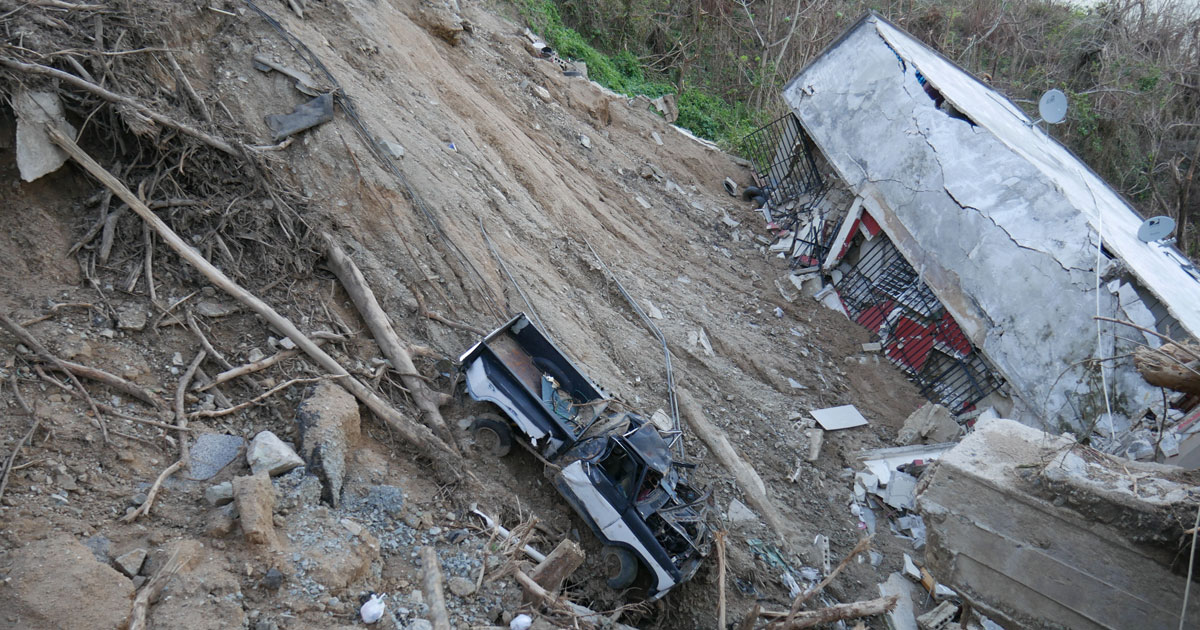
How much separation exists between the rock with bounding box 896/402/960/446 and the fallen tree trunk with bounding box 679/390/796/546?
2.37 metres

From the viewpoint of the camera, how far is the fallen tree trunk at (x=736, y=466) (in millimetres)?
7611

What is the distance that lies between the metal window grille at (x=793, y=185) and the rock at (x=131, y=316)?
979cm

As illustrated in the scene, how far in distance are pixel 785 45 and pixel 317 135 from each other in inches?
499

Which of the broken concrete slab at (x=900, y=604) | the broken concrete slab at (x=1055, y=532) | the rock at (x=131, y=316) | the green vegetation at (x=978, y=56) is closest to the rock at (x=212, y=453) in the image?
the rock at (x=131, y=316)

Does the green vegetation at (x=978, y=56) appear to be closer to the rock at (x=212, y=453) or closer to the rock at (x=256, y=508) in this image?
the rock at (x=212, y=453)

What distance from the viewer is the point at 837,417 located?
927 cm

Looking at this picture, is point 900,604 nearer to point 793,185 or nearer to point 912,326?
point 912,326

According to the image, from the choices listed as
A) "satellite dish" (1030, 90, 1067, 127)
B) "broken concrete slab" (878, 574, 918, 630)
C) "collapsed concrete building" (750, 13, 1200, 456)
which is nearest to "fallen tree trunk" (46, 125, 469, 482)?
"broken concrete slab" (878, 574, 918, 630)

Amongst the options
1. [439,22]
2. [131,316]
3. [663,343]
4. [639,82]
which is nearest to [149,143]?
[131,316]

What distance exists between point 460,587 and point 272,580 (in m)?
1.26

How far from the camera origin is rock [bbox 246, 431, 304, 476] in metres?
4.96

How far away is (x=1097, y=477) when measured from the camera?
4734 millimetres

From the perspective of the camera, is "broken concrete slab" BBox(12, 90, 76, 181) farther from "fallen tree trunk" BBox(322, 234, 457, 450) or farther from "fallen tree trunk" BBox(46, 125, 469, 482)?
"fallen tree trunk" BBox(322, 234, 457, 450)

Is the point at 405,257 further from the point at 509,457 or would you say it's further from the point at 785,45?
the point at 785,45
